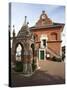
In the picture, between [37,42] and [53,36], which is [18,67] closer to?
[37,42]

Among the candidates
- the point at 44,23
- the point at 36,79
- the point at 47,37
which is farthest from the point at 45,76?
the point at 44,23

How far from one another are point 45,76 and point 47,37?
41 centimetres

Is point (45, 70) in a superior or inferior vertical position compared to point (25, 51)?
inferior

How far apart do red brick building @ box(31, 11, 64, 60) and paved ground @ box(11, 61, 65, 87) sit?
96mm

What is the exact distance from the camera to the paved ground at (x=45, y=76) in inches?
86.8

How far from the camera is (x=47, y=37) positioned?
7.59 feet

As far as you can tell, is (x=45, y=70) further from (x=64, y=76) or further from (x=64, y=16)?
(x=64, y=16)

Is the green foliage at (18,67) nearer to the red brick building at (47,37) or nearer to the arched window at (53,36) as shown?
the red brick building at (47,37)

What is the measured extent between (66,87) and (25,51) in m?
0.59

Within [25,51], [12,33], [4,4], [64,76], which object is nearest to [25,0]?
[4,4]

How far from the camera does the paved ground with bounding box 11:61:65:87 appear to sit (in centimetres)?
220

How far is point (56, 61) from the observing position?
2346 millimetres

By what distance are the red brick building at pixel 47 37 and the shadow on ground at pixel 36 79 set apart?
0.58 feet

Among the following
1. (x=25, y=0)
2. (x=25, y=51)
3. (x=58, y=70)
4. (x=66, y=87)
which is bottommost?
(x=66, y=87)
